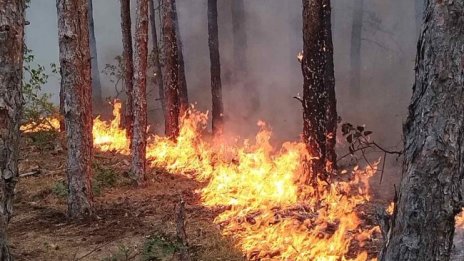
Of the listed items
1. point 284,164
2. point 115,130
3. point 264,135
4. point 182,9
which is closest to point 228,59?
point 182,9

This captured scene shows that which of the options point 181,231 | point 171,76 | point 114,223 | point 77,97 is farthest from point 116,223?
point 171,76

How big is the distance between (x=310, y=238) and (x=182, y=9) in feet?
89.3

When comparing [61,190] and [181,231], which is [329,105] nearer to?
[181,231]

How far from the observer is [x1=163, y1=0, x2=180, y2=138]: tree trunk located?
1434 cm

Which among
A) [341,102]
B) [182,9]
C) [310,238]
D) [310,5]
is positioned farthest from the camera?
[182,9]

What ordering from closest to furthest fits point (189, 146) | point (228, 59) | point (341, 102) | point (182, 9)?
point (189, 146) < point (341, 102) < point (228, 59) < point (182, 9)

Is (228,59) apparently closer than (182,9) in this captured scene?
Yes

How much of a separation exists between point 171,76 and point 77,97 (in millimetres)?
7796

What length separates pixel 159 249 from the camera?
5.54 meters

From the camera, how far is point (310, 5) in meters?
7.58

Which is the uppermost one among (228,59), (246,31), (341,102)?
(246,31)

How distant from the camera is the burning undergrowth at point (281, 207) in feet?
17.9

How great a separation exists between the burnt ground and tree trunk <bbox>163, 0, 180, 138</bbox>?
3548 mm

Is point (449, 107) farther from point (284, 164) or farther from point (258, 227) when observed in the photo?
point (284, 164)
